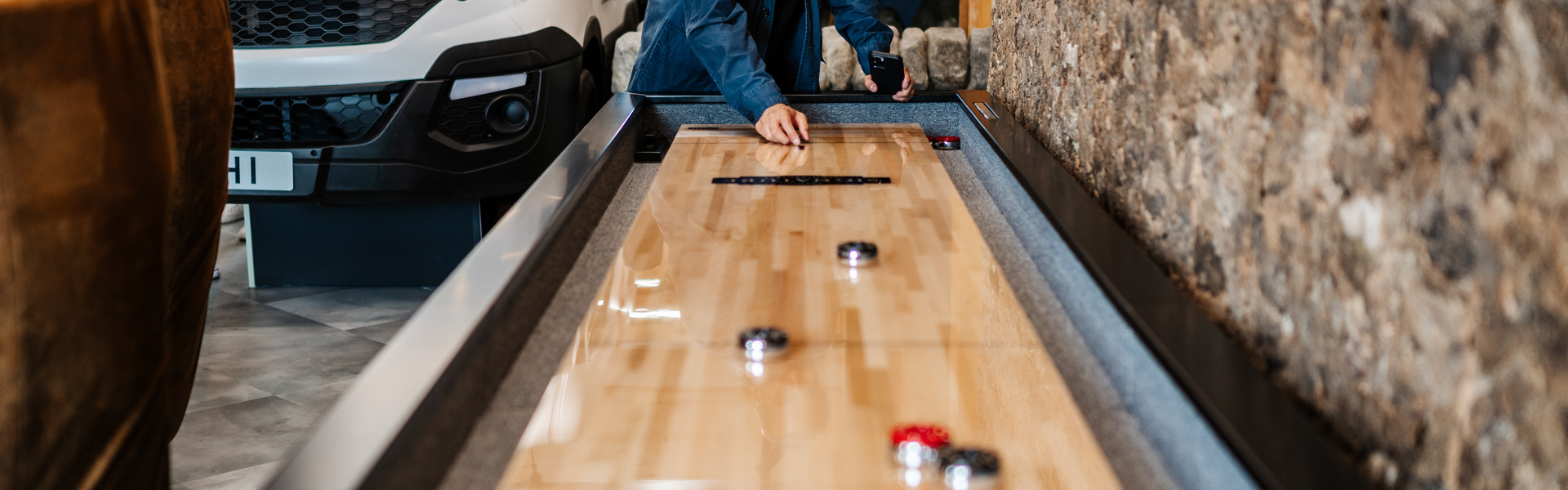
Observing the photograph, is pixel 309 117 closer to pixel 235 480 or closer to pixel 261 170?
pixel 261 170

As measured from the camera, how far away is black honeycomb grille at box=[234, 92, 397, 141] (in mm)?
2895

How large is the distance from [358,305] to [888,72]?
1836 millimetres

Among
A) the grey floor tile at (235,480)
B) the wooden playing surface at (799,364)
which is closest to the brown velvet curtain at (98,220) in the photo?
the wooden playing surface at (799,364)

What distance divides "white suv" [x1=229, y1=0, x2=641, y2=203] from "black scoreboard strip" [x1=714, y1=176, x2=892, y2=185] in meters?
1.45

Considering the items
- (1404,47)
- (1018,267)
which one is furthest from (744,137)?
(1404,47)

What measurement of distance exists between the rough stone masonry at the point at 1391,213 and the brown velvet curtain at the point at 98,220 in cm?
116

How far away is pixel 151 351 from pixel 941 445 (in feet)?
3.39

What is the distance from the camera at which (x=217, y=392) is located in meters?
2.44

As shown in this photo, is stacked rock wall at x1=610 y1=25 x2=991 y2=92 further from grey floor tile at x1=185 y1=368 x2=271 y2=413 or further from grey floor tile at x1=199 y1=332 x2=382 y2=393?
grey floor tile at x1=185 y1=368 x2=271 y2=413

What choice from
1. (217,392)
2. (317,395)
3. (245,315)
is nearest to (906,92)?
(317,395)

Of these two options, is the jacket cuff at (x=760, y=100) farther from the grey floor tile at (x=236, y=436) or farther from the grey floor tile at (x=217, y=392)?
the grey floor tile at (x=217, y=392)

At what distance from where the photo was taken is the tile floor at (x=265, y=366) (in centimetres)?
210

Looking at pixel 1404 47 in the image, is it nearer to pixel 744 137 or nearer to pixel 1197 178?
pixel 1197 178

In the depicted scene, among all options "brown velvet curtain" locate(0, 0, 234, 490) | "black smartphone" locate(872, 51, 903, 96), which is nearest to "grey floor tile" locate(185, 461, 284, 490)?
"brown velvet curtain" locate(0, 0, 234, 490)
